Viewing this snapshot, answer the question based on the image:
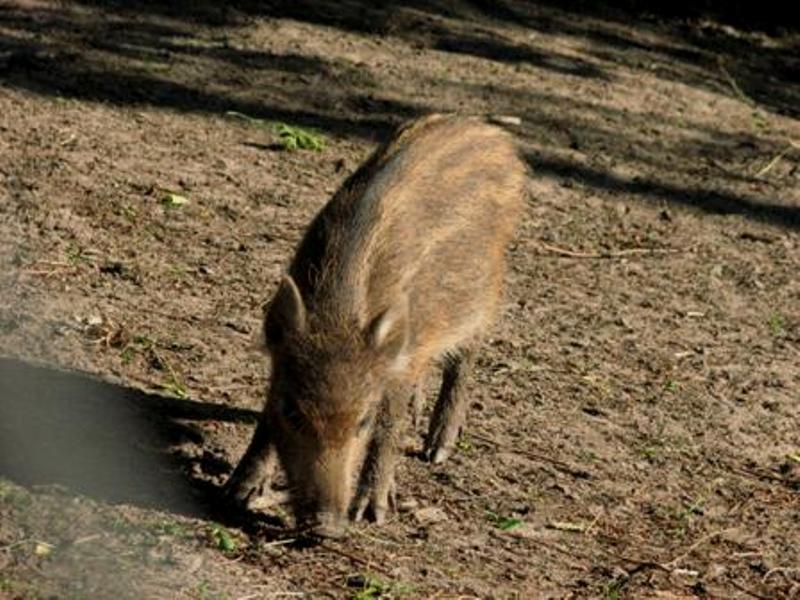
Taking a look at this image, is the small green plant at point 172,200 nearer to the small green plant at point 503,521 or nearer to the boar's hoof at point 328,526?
the small green plant at point 503,521

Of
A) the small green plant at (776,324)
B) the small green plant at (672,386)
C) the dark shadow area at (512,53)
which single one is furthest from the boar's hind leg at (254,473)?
the dark shadow area at (512,53)

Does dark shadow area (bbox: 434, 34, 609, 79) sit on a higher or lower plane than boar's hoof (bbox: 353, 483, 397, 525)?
higher

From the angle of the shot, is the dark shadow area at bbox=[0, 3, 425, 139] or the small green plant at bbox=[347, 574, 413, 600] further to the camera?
the dark shadow area at bbox=[0, 3, 425, 139]

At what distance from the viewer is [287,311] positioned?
14.4 ft

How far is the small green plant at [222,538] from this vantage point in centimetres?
434

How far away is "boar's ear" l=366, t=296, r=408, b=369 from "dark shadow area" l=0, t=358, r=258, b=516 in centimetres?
62

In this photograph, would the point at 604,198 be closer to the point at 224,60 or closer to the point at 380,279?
the point at 224,60

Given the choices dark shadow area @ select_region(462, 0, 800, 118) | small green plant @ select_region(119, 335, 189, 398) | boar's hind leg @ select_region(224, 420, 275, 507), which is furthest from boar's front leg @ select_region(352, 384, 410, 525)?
dark shadow area @ select_region(462, 0, 800, 118)

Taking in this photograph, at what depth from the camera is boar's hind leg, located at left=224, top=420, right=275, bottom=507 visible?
15.0ft

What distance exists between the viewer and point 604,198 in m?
7.75

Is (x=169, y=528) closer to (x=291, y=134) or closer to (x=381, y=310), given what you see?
(x=381, y=310)

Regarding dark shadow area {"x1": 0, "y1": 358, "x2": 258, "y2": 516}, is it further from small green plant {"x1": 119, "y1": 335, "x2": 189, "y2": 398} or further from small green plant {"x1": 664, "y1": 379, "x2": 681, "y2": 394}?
small green plant {"x1": 664, "y1": 379, "x2": 681, "y2": 394}

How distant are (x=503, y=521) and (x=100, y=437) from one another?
3.76ft

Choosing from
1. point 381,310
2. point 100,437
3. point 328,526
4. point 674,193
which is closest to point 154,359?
point 100,437
